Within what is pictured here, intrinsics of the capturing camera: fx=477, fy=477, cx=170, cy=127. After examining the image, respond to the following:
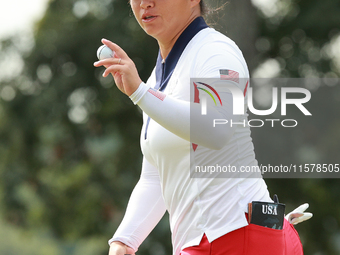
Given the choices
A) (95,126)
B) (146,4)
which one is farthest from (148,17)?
(95,126)

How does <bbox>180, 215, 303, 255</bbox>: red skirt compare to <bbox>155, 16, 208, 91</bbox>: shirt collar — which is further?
<bbox>155, 16, 208, 91</bbox>: shirt collar

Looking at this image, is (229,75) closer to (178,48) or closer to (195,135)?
(195,135)

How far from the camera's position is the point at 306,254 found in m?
5.88

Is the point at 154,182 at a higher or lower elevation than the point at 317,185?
lower

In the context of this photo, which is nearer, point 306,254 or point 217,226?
point 217,226

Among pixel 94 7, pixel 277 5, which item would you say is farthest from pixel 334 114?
pixel 94 7

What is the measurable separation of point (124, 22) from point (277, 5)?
75.6 inches

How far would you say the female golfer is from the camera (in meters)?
1.25

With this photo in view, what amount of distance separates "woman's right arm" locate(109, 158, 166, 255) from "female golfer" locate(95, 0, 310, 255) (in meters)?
0.07

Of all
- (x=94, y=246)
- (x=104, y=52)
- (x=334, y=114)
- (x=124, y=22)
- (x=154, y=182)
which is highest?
(x=124, y=22)

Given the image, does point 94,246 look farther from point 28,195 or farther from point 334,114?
point 334,114

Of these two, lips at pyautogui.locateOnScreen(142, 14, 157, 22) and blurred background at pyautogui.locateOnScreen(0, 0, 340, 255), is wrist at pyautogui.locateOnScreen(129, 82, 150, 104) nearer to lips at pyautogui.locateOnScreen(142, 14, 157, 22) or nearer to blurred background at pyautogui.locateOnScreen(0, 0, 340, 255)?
lips at pyautogui.locateOnScreen(142, 14, 157, 22)

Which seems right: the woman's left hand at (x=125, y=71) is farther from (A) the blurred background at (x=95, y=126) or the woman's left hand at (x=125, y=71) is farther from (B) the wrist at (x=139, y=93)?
(A) the blurred background at (x=95, y=126)

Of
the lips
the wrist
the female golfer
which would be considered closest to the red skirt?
the female golfer
